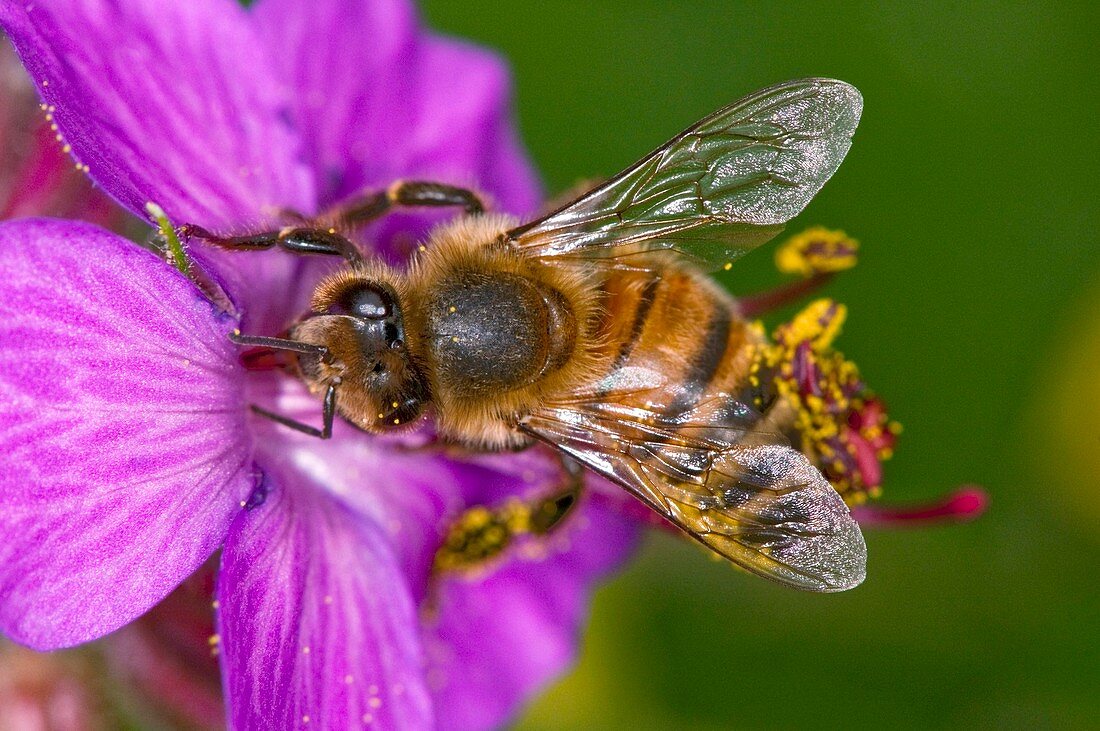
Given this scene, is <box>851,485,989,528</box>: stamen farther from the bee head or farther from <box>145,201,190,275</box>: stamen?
<box>145,201,190,275</box>: stamen

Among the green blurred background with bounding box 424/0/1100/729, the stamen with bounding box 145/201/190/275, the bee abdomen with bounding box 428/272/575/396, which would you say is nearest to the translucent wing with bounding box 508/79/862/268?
the bee abdomen with bounding box 428/272/575/396

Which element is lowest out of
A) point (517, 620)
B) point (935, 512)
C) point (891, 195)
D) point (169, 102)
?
point (517, 620)

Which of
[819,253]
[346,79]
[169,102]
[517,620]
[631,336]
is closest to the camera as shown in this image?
[631,336]

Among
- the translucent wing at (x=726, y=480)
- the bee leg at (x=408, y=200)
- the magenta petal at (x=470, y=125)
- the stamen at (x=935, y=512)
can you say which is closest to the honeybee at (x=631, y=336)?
the translucent wing at (x=726, y=480)

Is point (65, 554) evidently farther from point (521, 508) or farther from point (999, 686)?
point (999, 686)

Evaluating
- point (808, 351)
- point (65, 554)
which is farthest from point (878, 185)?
point (65, 554)

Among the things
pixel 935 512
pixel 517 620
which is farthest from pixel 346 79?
pixel 935 512

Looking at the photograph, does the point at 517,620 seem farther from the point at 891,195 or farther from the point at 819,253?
the point at 891,195

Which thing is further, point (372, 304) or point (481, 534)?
point (481, 534)

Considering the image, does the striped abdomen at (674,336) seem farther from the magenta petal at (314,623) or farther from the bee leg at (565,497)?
the magenta petal at (314,623)
